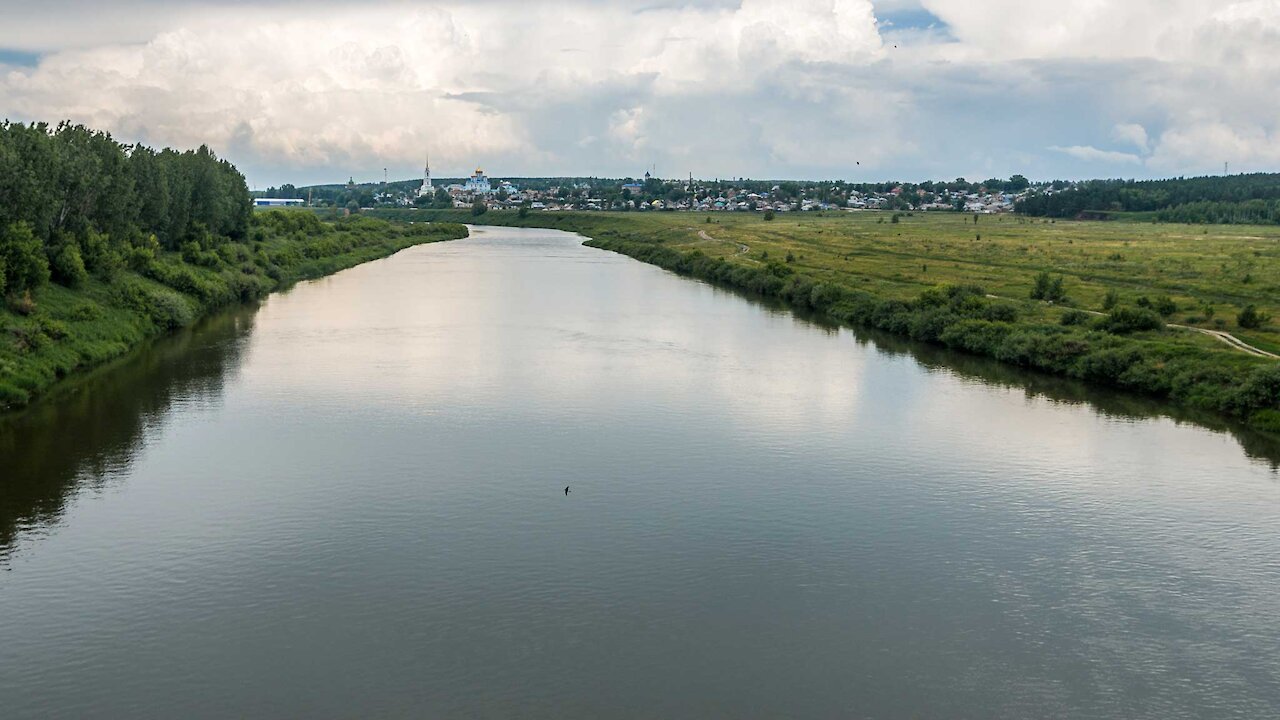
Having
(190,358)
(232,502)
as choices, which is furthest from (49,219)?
(232,502)

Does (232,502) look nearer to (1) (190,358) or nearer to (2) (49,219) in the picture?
(1) (190,358)

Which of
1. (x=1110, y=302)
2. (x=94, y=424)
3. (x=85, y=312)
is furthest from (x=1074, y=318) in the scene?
(x=85, y=312)

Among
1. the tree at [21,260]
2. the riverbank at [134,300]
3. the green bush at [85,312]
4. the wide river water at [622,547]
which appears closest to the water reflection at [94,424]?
the wide river water at [622,547]

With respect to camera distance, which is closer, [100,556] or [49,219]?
[100,556]

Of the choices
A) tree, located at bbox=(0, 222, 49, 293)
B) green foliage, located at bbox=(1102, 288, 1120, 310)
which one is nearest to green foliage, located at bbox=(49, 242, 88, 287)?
tree, located at bbox=(0, 222, 49, 293)

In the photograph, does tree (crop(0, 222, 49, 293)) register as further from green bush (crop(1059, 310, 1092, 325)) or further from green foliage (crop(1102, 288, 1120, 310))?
green foliage (crop(1102, 288, 1120, 310))

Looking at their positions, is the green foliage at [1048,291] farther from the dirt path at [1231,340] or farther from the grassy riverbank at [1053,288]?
the dirt path at [1231,340]
